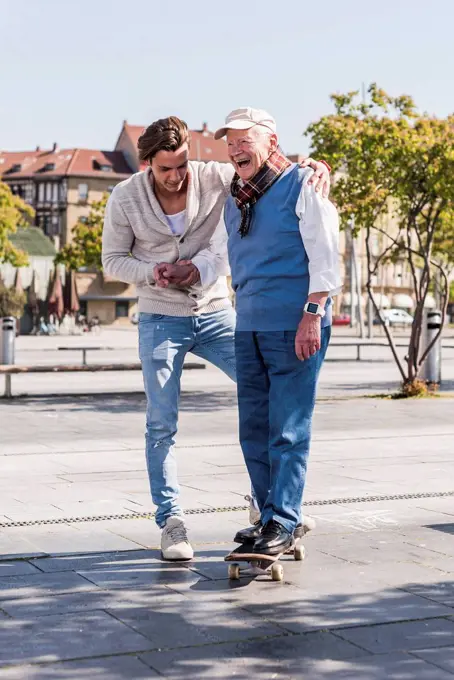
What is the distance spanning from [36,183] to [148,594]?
111 m

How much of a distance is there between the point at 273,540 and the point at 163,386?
908 millimetres

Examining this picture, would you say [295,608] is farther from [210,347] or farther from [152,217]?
[152,217]

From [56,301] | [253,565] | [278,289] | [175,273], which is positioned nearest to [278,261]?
[278,289]

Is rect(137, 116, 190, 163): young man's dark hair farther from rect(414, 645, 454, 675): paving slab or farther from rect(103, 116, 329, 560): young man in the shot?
rect(414, 645, 454, 675): paving slab

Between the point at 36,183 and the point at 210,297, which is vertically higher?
the point at 36,183

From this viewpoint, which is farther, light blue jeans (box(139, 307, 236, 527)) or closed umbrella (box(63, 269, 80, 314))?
closed umbrella (box(63, 269, 80, 314))

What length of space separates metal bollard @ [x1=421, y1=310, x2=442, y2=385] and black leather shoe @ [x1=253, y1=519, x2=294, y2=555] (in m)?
11.9

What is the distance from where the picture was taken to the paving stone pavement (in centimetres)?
382

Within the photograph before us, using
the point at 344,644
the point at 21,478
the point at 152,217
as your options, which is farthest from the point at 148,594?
the point at 21,478

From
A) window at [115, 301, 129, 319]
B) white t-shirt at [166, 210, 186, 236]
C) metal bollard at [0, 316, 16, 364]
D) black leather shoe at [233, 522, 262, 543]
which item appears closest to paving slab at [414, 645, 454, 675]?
black leather shoe at [233, 522, 262, 543]

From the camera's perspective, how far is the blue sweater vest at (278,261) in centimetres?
510

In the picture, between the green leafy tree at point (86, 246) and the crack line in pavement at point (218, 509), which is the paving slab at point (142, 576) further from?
the green leafy tree at point (86, 246)

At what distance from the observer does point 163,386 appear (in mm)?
5473

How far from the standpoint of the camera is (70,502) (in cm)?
705
